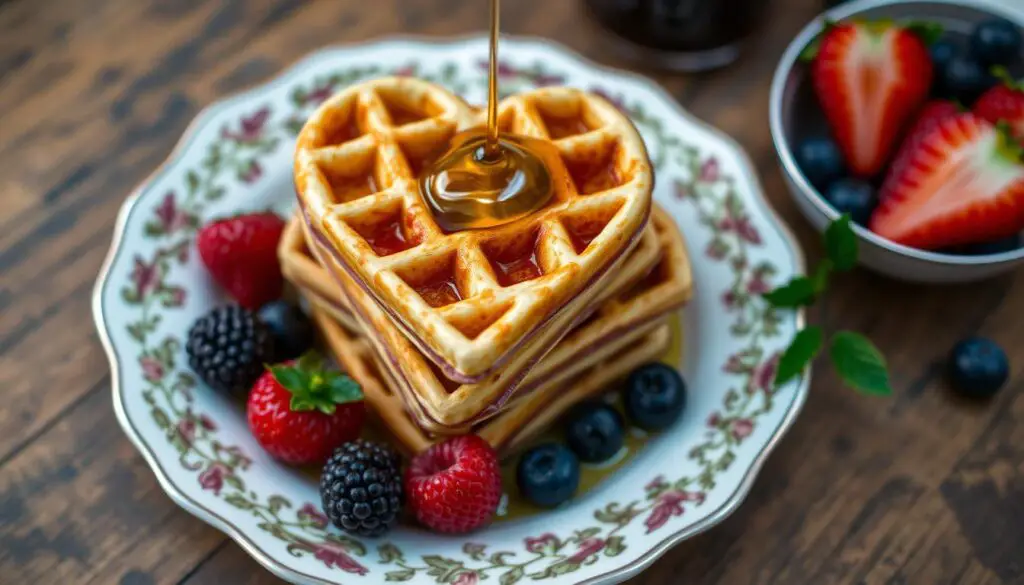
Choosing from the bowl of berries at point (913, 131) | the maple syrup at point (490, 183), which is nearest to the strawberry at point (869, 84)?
the bowl of berries at point (913, 131)

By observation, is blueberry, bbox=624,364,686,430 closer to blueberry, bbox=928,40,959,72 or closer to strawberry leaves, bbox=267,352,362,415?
strawberry leaves, bbox=267,352,362,415

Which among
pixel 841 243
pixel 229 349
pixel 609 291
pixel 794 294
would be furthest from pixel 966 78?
pixel 229 349

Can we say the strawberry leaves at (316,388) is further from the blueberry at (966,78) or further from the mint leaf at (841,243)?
the blueberry at (966,78)

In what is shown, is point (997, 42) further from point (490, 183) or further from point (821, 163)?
point (490, 183)

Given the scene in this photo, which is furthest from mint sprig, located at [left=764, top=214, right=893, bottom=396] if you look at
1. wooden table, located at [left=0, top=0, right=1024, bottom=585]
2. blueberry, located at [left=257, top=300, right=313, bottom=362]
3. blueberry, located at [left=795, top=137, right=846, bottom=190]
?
blueberry, located at [left=257, top=300, right=313, bottom=362]

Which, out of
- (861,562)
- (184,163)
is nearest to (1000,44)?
(861,562)

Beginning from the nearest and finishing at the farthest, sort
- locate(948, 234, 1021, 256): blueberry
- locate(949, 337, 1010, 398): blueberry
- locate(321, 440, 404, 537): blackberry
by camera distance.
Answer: locate(321, 440, 404, 537): blackberry
locate(949, 337, 1010, 398): blueberry
locate(948, 234, 1021, 256): blueberry
